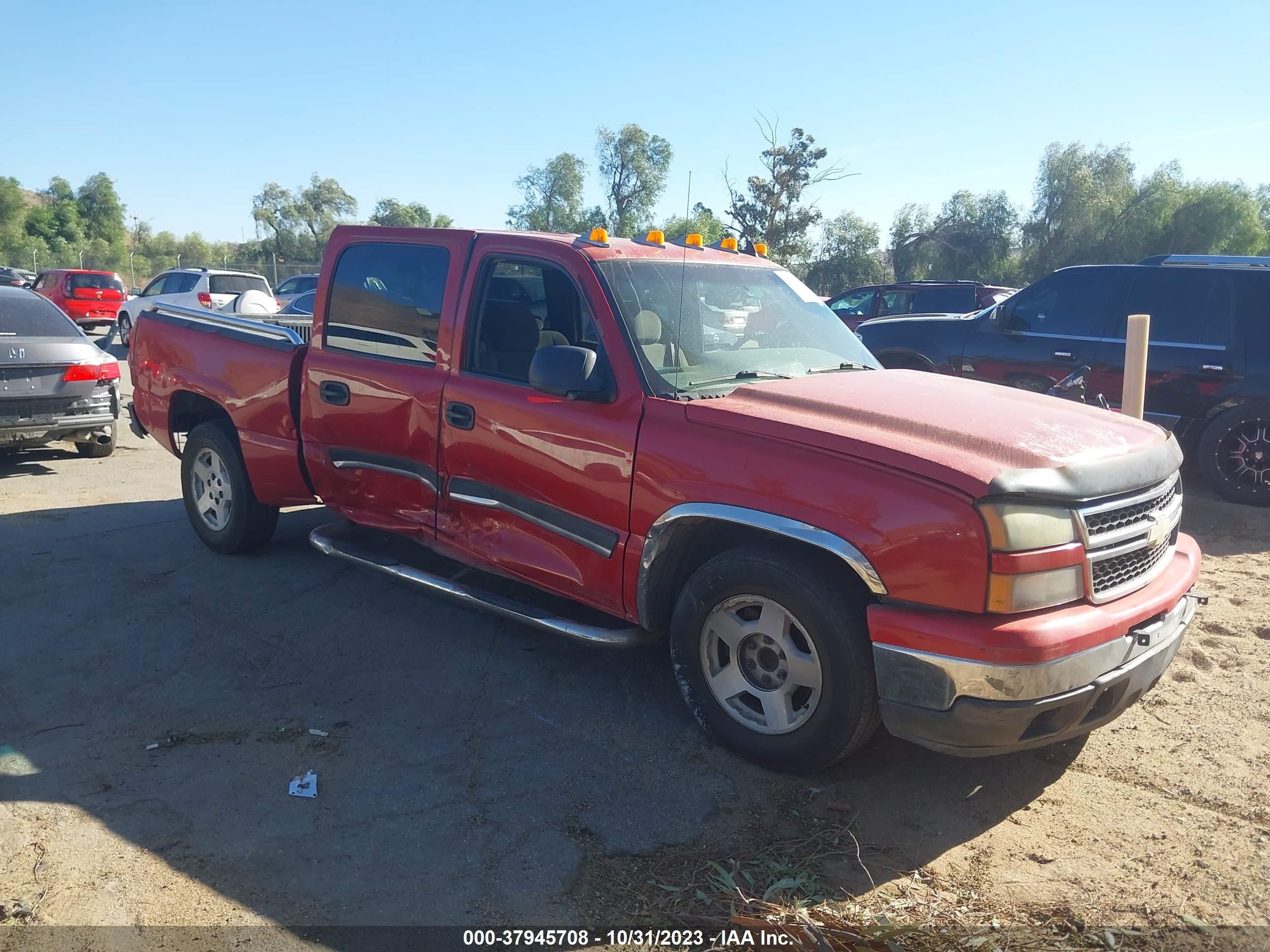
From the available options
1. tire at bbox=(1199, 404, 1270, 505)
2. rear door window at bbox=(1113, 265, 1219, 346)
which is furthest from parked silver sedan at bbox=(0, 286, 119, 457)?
tire at bbox=(1199, 404, 1270, 505)

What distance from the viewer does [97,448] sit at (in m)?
9.20

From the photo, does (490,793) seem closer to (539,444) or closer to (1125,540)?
(539,444)

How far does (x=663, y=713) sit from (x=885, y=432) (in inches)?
63.8

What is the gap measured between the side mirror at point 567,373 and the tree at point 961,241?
42002 millimetres

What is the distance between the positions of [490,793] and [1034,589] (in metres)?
2.04

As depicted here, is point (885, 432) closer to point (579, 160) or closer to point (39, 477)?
point (39, 477)

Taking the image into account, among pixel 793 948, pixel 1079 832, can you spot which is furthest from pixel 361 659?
pixel 1079 832

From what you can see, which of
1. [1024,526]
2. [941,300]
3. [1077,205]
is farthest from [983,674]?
[1077,205]

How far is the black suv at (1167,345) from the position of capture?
24.9 ft

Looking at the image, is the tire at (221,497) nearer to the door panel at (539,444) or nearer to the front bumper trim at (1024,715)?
the door panel at (539,444)

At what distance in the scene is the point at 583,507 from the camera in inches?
155

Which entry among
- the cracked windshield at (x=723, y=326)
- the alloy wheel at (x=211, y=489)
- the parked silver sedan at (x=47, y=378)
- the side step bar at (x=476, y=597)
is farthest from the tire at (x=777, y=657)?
the parked silver sedan at (x=47, y=378)

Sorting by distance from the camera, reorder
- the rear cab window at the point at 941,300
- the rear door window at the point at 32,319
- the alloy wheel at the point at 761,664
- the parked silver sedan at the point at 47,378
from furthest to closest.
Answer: the rear cab window at the point at 941,300, the rear door window at the point at 32,319, the parked silver sedan at the point at 47,378, the alloy wheel at the point at 761,664

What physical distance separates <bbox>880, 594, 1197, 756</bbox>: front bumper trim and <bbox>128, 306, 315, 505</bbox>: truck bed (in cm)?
377
